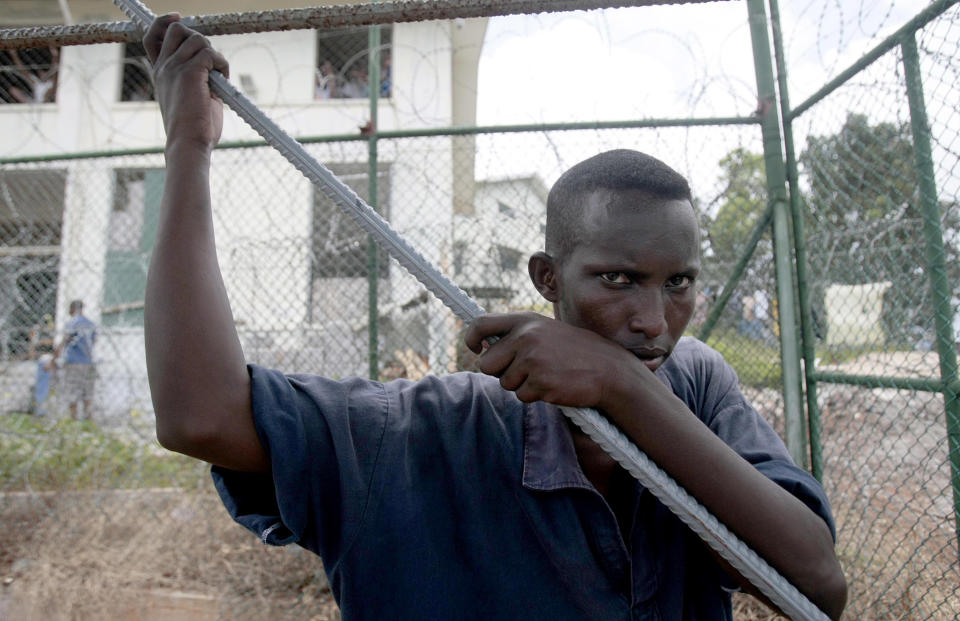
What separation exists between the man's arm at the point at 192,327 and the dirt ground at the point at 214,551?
2.60m

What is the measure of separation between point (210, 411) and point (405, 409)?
34 cm

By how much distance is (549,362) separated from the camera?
34.7 inches

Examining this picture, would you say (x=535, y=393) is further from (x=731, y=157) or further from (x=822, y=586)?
(x=731, y=157)

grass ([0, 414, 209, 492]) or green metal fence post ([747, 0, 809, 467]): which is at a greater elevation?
green metal fence post ([747, 0, 809, 467])

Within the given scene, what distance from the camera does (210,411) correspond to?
36.5 inches

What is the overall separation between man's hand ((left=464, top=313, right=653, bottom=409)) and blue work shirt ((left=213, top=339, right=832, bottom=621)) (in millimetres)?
273

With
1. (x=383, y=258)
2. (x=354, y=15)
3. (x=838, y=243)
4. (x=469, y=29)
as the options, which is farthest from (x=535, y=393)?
(x=469, y=29)

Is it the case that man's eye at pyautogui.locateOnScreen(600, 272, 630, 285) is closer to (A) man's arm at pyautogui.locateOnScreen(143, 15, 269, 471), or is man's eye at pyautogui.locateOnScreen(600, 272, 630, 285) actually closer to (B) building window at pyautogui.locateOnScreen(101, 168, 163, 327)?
(A) man's arm at pyautogui.locateOnScreen(143, 15, 269, 471)

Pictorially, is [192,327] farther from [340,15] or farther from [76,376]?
[76,376]

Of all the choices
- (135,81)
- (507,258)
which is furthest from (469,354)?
(135,81)

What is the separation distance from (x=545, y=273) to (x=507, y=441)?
14.6 inches

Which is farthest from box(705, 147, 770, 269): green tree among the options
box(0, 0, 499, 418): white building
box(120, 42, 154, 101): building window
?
box(120, 42, 154, 101): building window

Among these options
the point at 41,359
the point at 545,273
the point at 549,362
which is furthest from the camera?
the point at 41,359

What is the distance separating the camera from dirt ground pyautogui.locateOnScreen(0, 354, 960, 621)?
276 centimetres
